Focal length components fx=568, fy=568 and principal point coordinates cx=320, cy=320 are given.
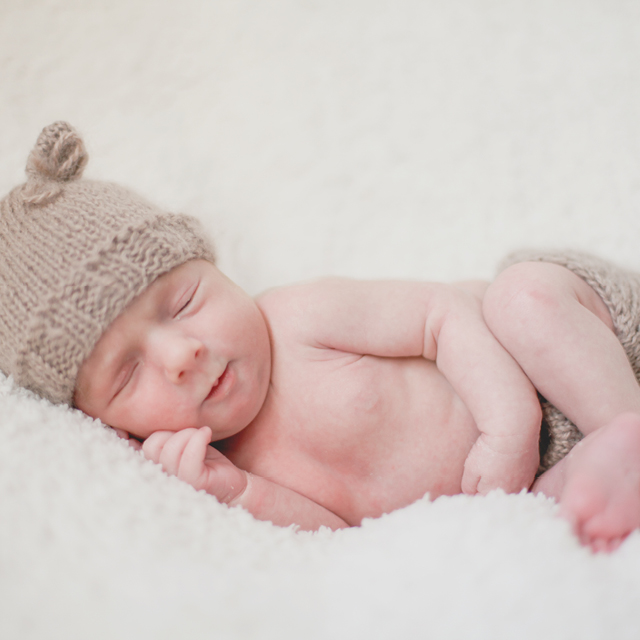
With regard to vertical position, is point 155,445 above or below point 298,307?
below

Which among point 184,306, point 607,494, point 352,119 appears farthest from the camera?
point 352,119

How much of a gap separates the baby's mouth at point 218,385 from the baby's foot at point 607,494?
0.57 metres

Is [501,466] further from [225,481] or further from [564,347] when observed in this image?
[225,481]

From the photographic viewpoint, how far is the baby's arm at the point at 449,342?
94cm

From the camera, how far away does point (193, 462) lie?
93 cm

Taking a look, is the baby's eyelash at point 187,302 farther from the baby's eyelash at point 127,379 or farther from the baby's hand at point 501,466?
the baby's hand at point 501,466

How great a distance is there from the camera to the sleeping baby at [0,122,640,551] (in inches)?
36.6

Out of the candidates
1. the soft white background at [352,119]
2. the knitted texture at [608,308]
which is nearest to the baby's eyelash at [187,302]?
the soft white background at [352,119]

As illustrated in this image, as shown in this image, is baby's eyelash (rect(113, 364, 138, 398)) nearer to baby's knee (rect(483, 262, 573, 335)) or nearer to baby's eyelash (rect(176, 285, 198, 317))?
baby's eyelash (rect(176, 285, 198, 317))

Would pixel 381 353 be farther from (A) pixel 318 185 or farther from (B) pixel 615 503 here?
(A) pixel 318 185

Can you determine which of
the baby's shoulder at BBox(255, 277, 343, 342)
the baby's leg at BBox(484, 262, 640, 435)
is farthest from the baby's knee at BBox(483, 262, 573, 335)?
the baby's shoulder at BBox(255, 277, 343, 342)

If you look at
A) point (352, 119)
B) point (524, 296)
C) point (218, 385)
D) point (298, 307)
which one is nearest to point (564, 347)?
point (524, 296)

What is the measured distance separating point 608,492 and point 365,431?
0.44 meters

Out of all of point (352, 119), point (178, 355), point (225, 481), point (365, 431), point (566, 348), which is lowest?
point (225, 481)
